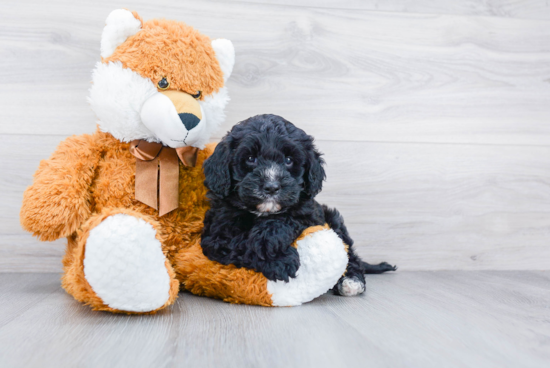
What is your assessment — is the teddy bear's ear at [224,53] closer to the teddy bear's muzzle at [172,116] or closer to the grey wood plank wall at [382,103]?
the teddy bear's muzzle at [172,116]

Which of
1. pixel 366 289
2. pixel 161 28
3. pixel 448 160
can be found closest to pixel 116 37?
pixel 161 28

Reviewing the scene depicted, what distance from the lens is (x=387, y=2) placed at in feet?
4.74

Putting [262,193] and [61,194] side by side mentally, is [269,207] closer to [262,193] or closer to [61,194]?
[262,193]

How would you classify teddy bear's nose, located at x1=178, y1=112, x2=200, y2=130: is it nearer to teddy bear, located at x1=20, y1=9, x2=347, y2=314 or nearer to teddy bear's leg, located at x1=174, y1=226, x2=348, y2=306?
teddy bear, located at x1=20, y1=9, x2=347, y2=314

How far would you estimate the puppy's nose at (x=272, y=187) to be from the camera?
862 mm

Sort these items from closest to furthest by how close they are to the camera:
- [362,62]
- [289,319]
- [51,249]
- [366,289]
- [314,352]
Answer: [314,352] < [289,319] < [366,289] < [51,249] < [362,62]

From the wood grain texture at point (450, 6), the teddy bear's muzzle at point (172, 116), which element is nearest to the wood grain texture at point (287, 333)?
the teddy bear's muzzle at point (172, 116)

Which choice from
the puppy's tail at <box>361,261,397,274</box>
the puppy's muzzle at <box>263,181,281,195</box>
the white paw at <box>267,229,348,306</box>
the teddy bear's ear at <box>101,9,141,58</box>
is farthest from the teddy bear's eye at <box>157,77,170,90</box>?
the puppy's tail at <box>361,261,397,274</box>

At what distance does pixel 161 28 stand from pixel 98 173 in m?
0.37

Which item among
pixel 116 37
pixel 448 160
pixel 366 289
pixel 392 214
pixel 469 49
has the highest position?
pixel 469 49

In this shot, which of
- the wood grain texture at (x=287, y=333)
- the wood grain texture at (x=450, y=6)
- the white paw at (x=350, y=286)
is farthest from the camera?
the wood grain texture at (x=450, y=6)

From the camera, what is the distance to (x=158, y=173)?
1035mm

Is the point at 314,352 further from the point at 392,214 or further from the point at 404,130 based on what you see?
the point at 404,130

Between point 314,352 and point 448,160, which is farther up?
point 448,160
